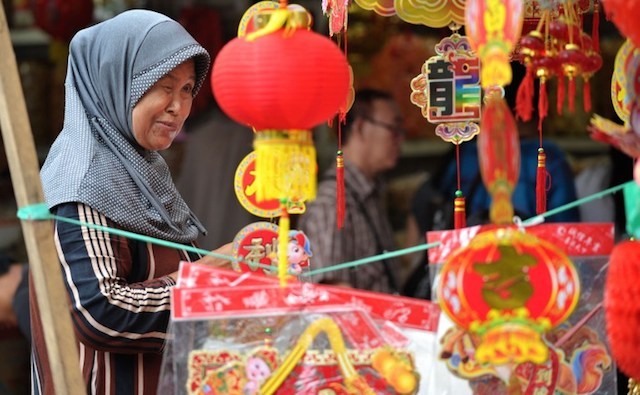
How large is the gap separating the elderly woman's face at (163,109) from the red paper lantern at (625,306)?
37.1 inches

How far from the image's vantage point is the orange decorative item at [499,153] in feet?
5.68

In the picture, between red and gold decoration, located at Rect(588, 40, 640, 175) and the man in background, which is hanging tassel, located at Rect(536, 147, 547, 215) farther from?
the man in background

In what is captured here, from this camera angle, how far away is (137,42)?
2340mm

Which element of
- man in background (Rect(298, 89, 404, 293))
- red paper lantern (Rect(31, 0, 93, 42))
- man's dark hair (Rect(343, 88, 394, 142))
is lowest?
man in background (Rect(298, 89, 404, 293))

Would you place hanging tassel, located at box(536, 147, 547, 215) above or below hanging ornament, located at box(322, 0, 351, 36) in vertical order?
below

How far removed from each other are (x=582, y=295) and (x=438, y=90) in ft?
2.29

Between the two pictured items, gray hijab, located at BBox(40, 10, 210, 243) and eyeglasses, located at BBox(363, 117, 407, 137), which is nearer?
gray hijab, located at BBox(40, 10, 210, 243)

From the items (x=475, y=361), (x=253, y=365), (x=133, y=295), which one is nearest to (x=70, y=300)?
(x=133, y=295)

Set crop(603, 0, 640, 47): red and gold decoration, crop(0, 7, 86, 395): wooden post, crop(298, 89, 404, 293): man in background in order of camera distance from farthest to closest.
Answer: crop(298, 89, 404, 293): man in background < crop(0, 7, 86, 395): wooden post < crop(603, 0, 640, 47): red and gold decoration

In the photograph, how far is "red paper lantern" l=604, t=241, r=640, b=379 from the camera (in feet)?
5.87

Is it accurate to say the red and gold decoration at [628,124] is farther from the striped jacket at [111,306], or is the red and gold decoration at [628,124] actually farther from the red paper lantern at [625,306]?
the striped jacket at [111,306]

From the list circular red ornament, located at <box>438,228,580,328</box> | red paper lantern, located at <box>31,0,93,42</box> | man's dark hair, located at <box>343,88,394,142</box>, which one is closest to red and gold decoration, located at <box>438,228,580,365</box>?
circular red ornament, located at <box>438,228,580,328</box>

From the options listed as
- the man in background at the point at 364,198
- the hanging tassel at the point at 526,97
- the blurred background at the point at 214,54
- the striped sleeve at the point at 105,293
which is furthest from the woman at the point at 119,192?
the blurred background at the point at 214,54

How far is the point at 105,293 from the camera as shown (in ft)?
7.11
